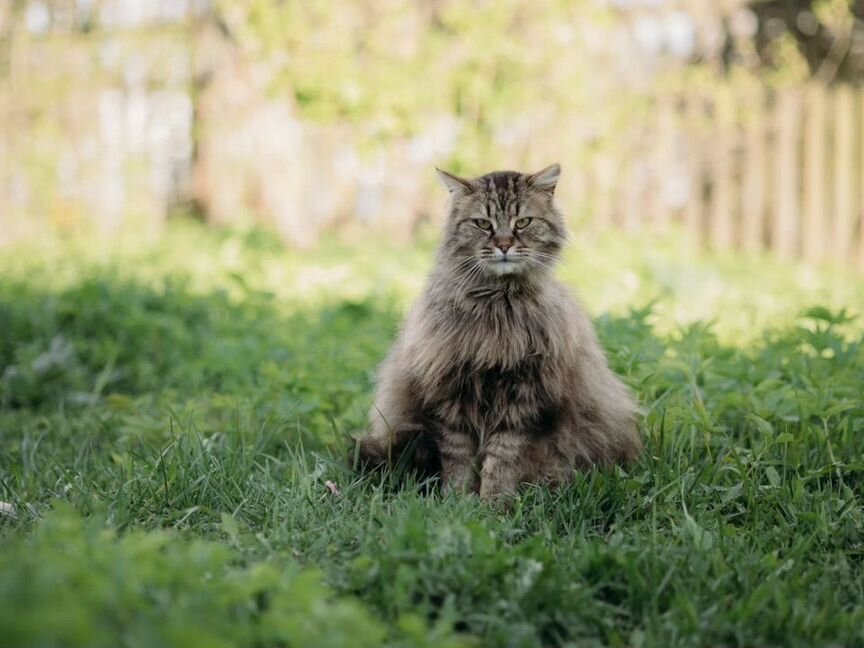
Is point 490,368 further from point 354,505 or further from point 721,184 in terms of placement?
point 721,184

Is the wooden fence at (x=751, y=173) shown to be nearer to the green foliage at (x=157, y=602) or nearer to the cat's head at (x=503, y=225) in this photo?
the cat's head at (x=503, y=225)

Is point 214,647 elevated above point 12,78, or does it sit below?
below

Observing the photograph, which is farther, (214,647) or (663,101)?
(663,101)

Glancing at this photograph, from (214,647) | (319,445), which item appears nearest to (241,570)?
(214,647)

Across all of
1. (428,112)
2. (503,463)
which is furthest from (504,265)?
(428,112)

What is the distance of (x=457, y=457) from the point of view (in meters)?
3.22

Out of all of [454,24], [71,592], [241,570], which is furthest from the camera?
[454,24]

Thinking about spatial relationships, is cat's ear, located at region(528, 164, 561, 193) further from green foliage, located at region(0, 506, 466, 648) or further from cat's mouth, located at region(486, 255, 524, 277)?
green foliage, located at region(0, 506, 466, 648)

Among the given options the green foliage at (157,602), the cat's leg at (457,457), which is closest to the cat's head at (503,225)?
the cat's leg at (457,457)

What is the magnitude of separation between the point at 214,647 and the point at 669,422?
221 cm

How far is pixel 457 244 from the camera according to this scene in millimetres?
3418

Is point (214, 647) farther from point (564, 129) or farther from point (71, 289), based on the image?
point (564, 129)

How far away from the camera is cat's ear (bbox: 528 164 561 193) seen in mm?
3465

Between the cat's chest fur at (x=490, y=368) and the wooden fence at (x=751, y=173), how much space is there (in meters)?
6.38
